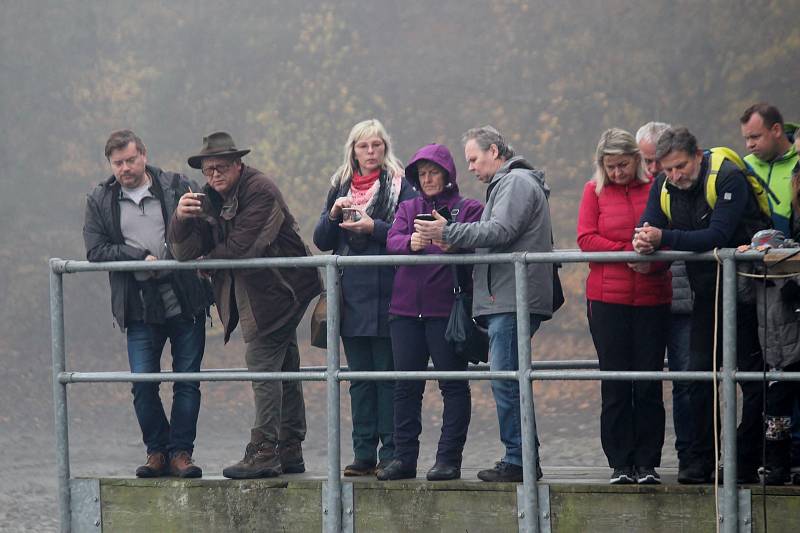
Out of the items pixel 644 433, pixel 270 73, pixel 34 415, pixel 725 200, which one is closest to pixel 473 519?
pixel 644 433

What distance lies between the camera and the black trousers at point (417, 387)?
21.3 ft

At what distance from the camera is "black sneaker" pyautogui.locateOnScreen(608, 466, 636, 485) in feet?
20.0

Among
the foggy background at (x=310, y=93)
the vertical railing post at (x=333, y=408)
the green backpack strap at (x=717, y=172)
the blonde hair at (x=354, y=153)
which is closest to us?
the green backpack strap at (x=717, y=172)

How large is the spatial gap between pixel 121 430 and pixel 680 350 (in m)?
15.1

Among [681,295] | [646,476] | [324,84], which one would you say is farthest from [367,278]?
[324,84]

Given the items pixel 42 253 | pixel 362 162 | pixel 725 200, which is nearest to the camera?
pixel 725 200

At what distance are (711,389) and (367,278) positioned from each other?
189 centimetres

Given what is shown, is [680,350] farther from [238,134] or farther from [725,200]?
[238,134]

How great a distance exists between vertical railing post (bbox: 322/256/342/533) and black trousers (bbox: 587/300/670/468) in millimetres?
1290

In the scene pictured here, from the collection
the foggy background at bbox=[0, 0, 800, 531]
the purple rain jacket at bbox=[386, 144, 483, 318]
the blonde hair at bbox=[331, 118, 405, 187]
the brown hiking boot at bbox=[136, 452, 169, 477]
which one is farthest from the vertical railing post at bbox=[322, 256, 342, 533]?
the foggy background at bbox=[0, 0, 800, 531]

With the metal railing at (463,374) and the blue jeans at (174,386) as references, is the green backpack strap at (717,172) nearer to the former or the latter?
the metal railing at (463,374)

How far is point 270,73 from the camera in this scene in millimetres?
27344

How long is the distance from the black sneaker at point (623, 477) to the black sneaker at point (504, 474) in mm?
456

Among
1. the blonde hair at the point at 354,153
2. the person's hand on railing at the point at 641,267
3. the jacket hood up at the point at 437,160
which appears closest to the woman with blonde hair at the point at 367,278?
the blonde hair at the point at 354,153
